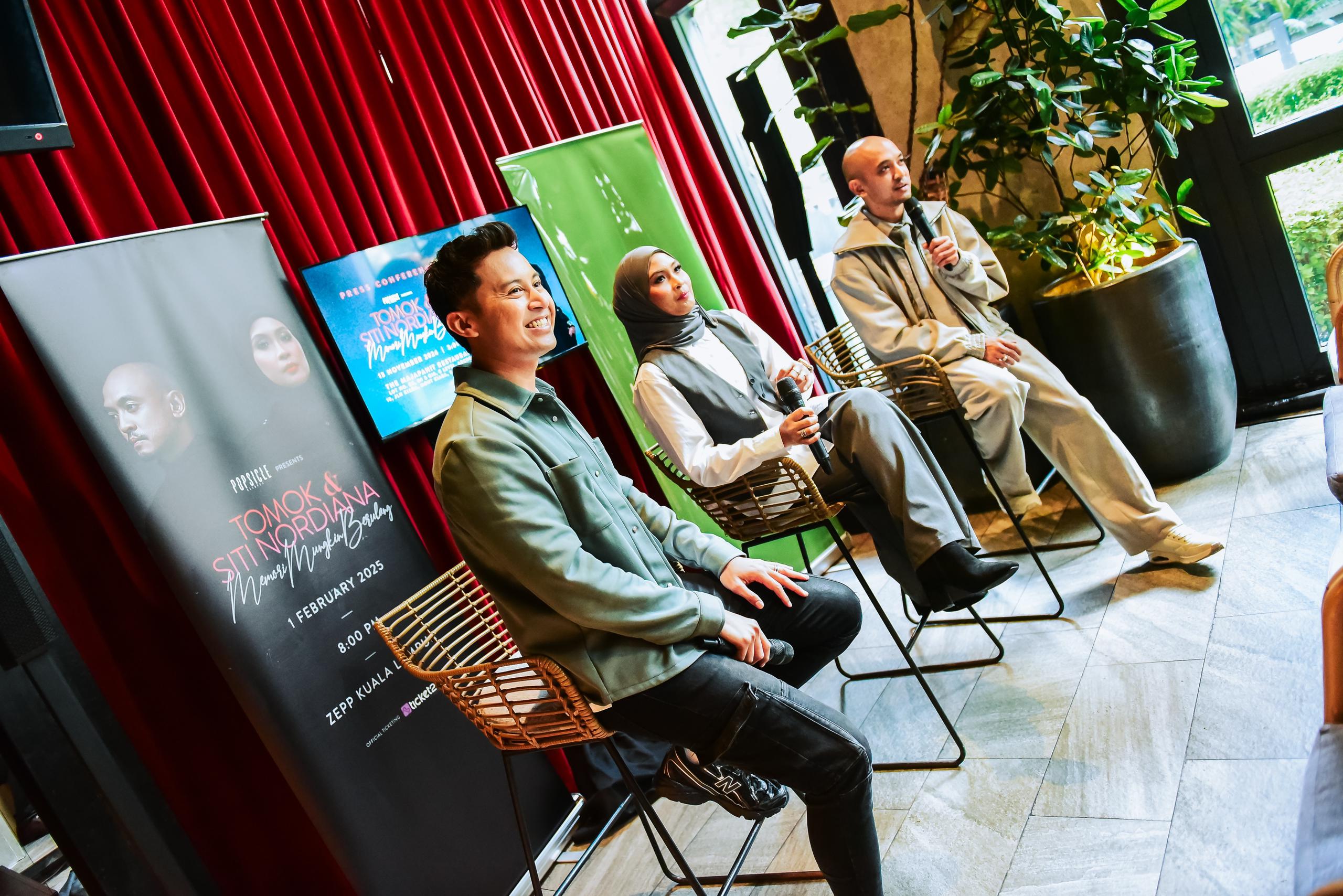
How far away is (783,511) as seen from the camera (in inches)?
96.8

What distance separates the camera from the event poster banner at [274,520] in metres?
2.01

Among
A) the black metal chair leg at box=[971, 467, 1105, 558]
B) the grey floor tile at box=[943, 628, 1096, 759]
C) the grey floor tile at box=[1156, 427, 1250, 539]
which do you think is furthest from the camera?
the black metal chair leg at box=[971, 467, 1105, 558]

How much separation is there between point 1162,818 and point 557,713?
1192 millimetres

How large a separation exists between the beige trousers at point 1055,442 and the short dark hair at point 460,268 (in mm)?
1728

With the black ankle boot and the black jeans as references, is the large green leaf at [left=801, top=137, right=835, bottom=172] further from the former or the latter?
the black jeans

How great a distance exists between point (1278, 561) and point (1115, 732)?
83cm

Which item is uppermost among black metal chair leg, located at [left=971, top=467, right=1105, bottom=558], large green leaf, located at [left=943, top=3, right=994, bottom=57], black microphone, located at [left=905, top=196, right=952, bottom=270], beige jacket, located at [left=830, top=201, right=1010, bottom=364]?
large green leaf, located at [left=943, top=3, right=994, bottom=57]

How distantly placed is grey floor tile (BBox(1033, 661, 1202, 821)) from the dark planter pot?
1233 millimetres

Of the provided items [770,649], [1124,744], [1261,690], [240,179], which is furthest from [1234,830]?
[240,179]

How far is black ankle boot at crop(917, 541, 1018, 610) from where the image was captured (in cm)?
232

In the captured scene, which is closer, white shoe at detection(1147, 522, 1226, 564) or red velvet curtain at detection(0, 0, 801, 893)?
red velvet curtain at detection(0, 0, 801, 893)

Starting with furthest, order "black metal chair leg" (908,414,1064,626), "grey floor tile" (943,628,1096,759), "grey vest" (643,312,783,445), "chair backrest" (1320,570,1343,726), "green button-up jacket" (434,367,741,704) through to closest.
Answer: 1. "black metal chair leg" (908,414,1064,626)
2. "grey vest" (643,312,783,445)
3. "grey floor tile" (943,628,1096,759)
4. "green button-up jacket" (434,367,741,704)
5. "chair backrest" (1320,570,1343,726)

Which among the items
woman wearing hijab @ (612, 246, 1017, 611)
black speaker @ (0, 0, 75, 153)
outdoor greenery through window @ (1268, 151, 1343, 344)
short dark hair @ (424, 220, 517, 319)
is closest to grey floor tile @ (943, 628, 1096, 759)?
woman wearing hijab @ (612, 246, 1017, 611)

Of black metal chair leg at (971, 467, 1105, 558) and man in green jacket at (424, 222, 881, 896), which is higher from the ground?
man in green jacket at (424, 222, 881, 896)
